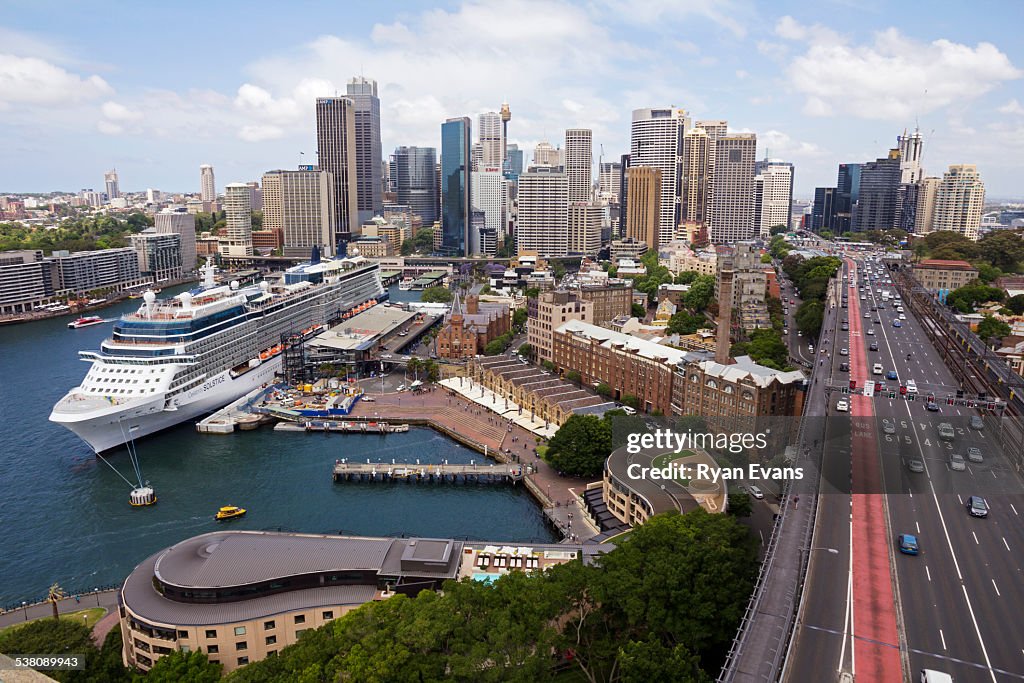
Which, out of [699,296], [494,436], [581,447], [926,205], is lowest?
[494,436]

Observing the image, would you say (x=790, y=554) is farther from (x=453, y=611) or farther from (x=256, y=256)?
(x=256, y=256)

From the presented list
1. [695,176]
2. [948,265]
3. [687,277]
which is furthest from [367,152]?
[948,265]

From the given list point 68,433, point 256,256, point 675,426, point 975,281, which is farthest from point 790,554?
point 256,256

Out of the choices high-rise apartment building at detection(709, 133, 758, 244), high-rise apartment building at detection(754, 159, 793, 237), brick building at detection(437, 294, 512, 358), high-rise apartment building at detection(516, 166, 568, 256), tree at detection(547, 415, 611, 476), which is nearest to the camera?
tree at detection(547, 415, 611, 476)

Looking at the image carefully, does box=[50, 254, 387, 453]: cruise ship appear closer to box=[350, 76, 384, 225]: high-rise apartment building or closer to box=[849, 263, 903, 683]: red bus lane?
box=[849, 263, 903, 683]: red bus lane

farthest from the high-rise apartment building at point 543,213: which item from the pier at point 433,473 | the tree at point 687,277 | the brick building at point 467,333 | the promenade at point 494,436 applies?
the pier at point 433,473

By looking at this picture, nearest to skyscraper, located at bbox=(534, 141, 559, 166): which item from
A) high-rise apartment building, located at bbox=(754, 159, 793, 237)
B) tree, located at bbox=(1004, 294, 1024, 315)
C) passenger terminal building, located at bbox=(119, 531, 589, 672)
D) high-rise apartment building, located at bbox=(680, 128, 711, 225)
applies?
high-rise apartment building, located at bbox=(680, 128, 711, 225)

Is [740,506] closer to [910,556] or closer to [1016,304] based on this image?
[910,556]
